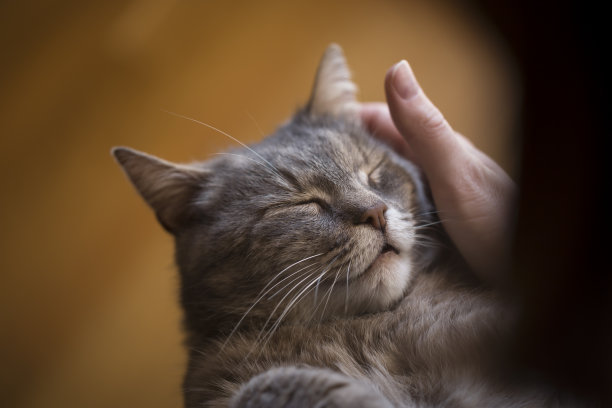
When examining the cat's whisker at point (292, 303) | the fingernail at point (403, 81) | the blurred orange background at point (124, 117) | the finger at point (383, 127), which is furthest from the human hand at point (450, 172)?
the blurred orange background at point (124, 117)

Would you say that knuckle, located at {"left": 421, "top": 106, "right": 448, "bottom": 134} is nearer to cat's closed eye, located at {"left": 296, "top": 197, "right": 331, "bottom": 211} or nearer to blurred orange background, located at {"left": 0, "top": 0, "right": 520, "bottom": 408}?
cat's closed eye, located at {"left": 296, "top": 197, "right": 331, "bottom": 211}

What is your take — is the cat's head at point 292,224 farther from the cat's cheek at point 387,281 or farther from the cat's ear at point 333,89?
the cat's ear at point 333,89

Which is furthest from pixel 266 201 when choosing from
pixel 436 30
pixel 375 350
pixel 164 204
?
pixel 436 30

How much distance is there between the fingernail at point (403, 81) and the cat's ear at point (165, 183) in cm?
69

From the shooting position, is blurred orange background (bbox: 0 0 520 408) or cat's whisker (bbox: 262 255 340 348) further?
blurred orange background (bbox: 0 0 520 408)

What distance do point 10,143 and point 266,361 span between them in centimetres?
211

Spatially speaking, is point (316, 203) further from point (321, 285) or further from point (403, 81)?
point (403, 81)

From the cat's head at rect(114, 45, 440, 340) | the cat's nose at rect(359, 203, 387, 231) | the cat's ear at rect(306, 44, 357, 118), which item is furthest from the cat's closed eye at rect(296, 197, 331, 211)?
the cat's ear at rect(306, 44, 357, 118)

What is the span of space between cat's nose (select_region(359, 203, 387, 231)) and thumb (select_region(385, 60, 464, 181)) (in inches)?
14.1

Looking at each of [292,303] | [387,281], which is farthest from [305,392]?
[387,281]

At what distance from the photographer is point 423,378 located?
1029 mm

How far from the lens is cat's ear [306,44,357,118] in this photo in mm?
1698

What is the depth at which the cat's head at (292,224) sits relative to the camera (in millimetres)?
1163

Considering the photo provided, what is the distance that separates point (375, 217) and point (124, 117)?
206cm
